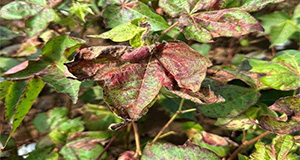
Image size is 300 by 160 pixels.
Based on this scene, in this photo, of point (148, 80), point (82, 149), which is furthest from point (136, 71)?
point (82, 149)

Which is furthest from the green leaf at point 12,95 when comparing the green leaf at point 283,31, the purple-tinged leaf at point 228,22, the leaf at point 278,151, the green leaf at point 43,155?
the green leaf at point 283,31

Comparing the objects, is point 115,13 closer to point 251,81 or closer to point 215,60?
point 251,81

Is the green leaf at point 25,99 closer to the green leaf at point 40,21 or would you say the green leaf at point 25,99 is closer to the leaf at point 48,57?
the leaf at point 48,57

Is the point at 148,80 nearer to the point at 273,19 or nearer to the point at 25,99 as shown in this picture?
the point at 25,99

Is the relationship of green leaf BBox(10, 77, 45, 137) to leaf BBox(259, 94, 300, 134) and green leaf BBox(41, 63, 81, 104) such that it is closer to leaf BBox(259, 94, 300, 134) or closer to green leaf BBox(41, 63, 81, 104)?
green leaf BBox(41, 63, 81, 104)

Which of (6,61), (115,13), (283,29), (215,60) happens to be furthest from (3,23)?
(283,29)
